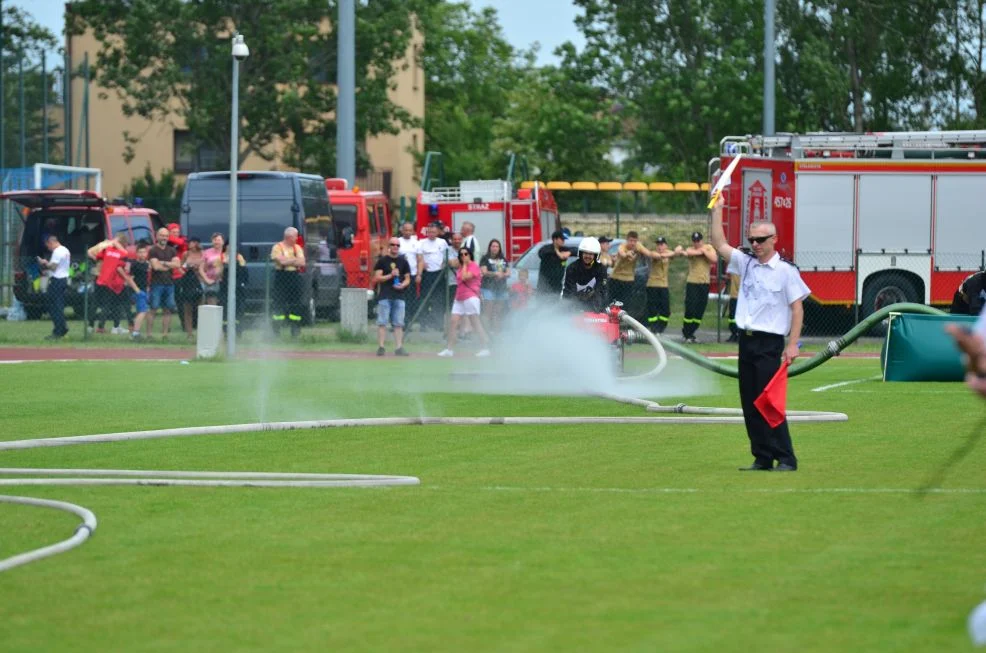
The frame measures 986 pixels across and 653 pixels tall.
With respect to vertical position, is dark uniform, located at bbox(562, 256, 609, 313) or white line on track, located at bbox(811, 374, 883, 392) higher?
dark uniform, located at bbox(562, 256, 609, 313)

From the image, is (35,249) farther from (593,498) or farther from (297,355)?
(593,498)

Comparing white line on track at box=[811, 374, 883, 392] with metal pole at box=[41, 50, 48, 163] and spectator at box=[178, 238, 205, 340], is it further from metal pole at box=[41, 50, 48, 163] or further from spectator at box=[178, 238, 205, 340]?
metal pole at box=[41, 50, 48, 163]

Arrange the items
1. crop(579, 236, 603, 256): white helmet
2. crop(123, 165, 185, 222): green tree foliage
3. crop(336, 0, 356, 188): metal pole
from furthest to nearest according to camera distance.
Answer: crop(123, 165, 185, 222): green tree foliage, crop(336, 0, 356, 188): metal pole, crop(579, 236, 603, 256): white helmet

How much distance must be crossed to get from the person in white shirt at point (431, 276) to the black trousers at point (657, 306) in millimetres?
3484

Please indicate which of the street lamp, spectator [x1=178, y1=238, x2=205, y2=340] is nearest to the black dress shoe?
the street lamp

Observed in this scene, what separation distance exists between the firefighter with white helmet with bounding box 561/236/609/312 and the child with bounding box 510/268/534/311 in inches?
260

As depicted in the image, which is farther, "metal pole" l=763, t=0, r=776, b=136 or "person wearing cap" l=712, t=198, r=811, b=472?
"metal pole" l=763, t=0, r=776, b=136

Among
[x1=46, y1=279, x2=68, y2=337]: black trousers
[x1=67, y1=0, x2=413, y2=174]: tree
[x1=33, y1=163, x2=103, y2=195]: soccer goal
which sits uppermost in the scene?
[x1=67, y1=0, x2=413, y2=174]: tree

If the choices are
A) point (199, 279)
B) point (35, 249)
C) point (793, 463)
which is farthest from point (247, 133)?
point (793, 463)

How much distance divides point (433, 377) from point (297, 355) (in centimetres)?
546

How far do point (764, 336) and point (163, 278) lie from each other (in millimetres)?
17325

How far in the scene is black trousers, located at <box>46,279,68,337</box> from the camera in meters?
27.6

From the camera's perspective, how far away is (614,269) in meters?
27.7

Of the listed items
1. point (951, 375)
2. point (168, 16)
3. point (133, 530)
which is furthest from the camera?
point (168, 16)
